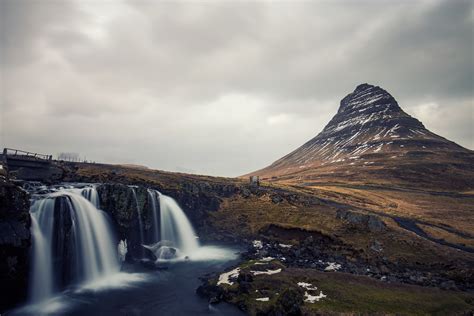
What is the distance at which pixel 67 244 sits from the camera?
46.2 m

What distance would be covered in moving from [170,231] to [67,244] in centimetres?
2729

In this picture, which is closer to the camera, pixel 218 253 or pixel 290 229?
pixel 218 253

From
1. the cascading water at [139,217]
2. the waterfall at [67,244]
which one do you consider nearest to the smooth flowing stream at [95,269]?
the waterfall at [67,244]

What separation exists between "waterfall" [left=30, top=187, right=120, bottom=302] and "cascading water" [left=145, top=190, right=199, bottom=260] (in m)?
11.3

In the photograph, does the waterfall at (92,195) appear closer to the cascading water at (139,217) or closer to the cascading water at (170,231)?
the cascading water at (139,217)

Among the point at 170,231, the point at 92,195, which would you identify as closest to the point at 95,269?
the point at 92,195

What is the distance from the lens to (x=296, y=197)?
330 feet

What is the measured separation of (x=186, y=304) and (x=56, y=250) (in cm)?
2105

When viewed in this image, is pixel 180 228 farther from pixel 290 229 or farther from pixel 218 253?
pixel 290 229

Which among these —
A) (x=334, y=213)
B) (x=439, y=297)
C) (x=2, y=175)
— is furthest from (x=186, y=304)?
(x=334, y=213)

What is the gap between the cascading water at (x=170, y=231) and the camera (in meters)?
63.6

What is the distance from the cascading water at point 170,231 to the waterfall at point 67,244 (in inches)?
446

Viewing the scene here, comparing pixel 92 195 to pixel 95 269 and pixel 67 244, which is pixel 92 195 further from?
pixel 95 269

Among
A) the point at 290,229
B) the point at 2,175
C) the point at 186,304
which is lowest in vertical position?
the point at 186,304
